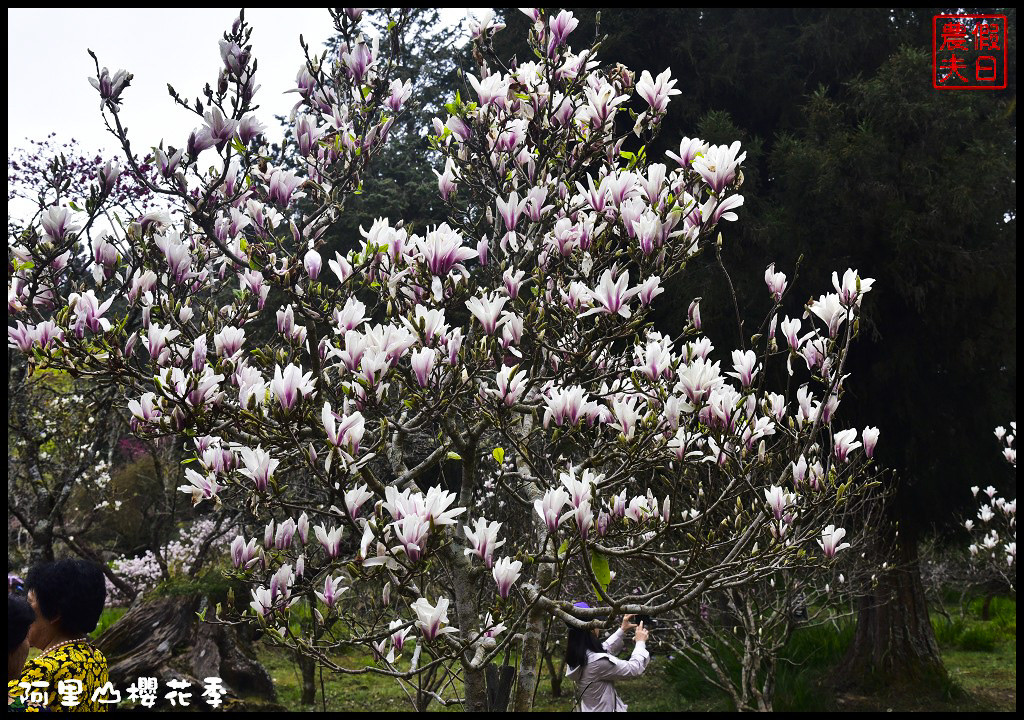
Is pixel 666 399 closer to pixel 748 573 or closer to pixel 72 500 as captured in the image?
pixel 748 573

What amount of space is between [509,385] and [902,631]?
23.9 ft

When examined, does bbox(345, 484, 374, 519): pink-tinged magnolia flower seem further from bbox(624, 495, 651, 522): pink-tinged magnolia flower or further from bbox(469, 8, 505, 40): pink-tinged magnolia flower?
bbox(469, 8, 505, 40): pink-tinged magnolia flower

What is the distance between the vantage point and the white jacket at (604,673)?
438cm

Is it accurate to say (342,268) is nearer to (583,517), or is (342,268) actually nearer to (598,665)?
(583,517)

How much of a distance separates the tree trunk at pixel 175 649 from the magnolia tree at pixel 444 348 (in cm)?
475

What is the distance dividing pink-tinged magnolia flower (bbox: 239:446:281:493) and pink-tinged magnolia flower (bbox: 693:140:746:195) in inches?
63.5

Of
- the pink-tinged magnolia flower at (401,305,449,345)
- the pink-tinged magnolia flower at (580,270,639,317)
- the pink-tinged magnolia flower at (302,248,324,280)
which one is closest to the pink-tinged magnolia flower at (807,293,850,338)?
the pink-tinged magnolia flower at (580,270,639,317)

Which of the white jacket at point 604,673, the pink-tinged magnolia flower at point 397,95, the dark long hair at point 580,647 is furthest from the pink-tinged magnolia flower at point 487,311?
Answer: the dark long hair at point 580,647

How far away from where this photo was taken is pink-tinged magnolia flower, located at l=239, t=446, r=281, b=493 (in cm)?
221

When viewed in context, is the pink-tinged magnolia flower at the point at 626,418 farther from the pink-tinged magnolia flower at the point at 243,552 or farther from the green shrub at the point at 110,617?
the green shrub at the point at 110,617

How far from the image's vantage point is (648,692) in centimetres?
831

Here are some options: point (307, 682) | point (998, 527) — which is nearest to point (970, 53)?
point (998, 527)

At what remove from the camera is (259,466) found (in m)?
2.22

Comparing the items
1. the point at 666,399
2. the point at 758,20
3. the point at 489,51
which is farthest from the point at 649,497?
the point at 758,20
